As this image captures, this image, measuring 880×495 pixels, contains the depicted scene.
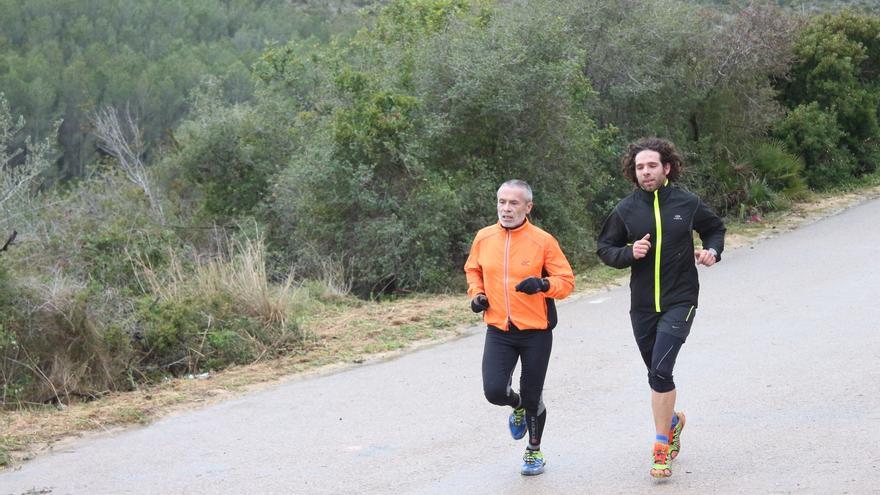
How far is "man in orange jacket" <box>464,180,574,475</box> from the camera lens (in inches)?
236

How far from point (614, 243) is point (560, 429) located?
1638 mm

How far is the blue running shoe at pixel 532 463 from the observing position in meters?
6.16

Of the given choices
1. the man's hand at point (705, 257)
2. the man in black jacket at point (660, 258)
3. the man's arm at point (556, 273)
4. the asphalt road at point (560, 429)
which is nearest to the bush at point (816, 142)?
the asphalt road at point (560, 429)

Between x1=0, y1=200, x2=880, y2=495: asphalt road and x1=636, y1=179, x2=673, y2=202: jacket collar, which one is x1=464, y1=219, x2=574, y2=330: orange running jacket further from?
x1=0, y1=200, x2=880, y2=495: asphalt road

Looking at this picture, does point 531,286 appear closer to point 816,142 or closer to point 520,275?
point 520,275

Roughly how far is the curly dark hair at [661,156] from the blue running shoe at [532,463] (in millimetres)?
1602

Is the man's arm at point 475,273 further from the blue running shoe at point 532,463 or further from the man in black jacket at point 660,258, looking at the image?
the blue running shoe at point 532,463

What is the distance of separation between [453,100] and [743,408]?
809 cm

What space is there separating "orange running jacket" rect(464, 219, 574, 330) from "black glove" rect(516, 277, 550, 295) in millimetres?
74

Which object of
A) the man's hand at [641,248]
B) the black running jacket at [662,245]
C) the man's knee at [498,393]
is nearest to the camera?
the man's hand at [641,248]

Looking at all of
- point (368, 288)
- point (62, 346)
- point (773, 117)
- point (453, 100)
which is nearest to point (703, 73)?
point (773, 117)

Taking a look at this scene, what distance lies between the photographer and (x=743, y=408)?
742 cm

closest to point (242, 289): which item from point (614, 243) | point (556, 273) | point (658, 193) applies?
point (556, 273)

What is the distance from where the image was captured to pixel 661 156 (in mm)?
6027
